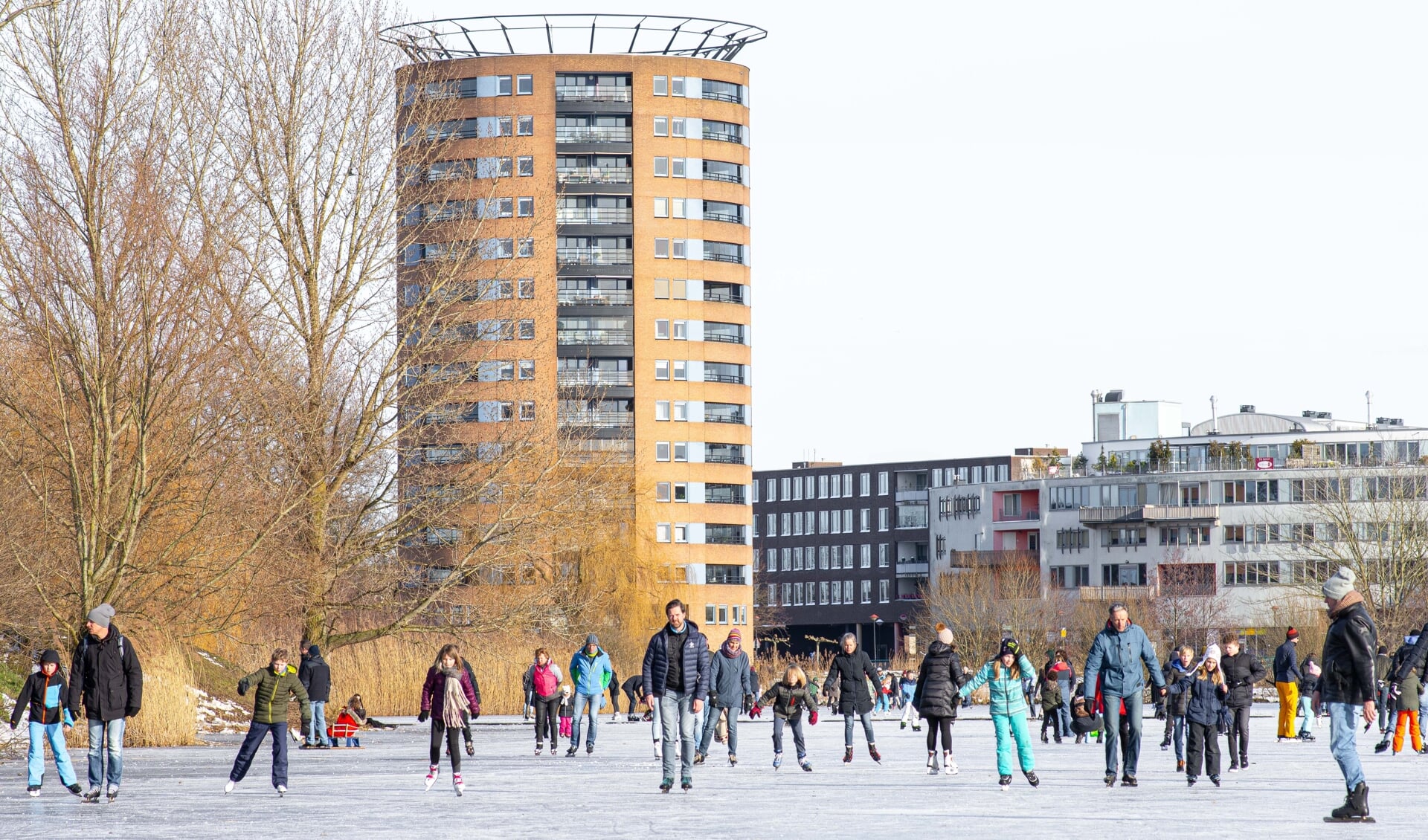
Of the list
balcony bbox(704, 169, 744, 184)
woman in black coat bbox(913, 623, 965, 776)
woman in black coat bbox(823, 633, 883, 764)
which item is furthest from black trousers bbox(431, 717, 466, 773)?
balcony bbox(704, 169, 744, 184)

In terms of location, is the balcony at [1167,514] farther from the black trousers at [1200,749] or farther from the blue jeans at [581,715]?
the black trousers at [1200,749]

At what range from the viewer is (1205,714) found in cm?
2216

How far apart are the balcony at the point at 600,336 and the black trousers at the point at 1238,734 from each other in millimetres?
85795

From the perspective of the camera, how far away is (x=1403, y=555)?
265 ft

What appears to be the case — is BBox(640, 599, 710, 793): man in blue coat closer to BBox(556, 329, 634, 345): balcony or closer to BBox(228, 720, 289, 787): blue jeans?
BBox(228, 720, 289, 787): blue jeans

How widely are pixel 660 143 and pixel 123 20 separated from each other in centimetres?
7667

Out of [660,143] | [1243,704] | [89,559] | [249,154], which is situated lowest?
[1243,704]

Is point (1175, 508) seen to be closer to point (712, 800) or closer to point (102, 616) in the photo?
point (712, 800)

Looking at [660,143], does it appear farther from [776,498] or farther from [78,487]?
[78,487]

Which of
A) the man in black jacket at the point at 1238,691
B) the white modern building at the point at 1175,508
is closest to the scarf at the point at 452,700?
the man in black jacket at the point at 1238,691

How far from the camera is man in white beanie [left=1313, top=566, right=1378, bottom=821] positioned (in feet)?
53.3

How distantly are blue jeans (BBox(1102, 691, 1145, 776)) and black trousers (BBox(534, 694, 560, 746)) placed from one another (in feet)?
39.7

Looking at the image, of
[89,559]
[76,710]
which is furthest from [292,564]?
[76,710]

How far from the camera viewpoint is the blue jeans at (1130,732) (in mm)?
21391
